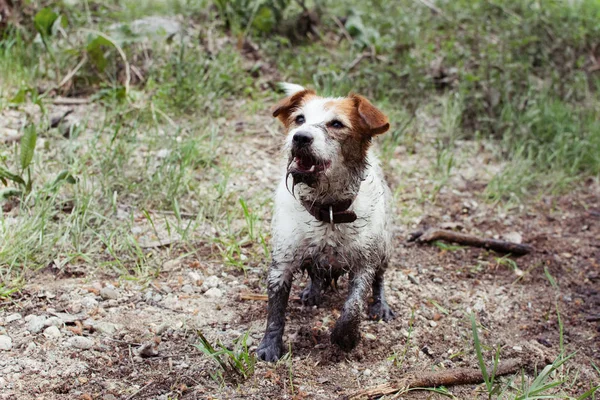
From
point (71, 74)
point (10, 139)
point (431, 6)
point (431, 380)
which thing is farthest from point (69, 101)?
point (431, 6)

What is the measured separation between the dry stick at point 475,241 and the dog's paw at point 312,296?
1230mm

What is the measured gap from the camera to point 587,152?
626cm

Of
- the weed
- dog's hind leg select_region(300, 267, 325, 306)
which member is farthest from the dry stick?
the weed

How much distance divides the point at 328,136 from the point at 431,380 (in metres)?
1.20

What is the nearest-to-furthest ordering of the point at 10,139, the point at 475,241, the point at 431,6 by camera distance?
the point at 475,241
the point at 10,139
the point at 431,6

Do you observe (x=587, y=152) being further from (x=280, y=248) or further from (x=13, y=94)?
(x=13, y=94)

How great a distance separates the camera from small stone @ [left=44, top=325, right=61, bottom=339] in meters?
3.31

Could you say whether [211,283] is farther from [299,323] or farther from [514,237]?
[514,237]

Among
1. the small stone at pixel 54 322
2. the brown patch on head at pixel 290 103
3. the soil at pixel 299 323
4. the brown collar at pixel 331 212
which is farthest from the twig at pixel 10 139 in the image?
the brown collar at pixel 331 212

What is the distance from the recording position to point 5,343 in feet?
10.5

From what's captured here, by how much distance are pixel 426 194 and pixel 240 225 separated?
1.67 metres

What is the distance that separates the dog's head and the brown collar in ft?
0.29

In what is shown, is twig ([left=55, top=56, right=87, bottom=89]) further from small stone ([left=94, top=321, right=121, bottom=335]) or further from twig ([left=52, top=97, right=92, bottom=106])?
small stone ([left=94, top=321, right=121, bottom=335])

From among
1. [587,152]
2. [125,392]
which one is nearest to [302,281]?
[125,392]
